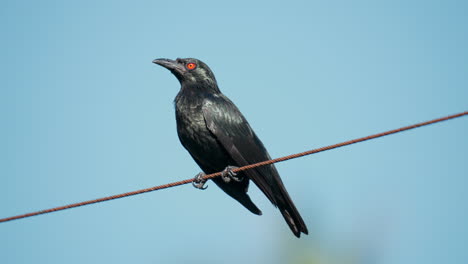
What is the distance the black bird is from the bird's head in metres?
0.33

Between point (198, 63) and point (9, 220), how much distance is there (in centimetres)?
404

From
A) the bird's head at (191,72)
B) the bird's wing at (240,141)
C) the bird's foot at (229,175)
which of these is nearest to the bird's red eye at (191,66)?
the bird's head at (191,72)

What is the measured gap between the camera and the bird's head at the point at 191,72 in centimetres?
787

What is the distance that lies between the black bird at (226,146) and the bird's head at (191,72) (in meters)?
0.33

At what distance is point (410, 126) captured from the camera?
3.79 meters

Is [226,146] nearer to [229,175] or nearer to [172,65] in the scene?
[229,175]

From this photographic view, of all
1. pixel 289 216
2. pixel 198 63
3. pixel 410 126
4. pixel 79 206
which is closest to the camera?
pixel 410 126

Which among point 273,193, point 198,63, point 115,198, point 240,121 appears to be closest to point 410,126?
point 115,198

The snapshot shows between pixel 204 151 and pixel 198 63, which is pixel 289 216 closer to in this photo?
pixel 204 151

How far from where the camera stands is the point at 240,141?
7.03 meters

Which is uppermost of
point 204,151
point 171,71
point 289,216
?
point 171,71

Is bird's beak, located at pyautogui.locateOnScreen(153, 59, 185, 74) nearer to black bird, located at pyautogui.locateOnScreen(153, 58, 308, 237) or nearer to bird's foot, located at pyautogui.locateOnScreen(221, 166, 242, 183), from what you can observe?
black bird, located at pyautogui.locateOnScreen(153, 58, 308, 237)

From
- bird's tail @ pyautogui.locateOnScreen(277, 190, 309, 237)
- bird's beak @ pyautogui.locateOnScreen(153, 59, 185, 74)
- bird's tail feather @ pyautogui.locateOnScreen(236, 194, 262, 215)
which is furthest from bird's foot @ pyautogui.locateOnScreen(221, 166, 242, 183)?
bird's beak @ pyautogui.locateOnScreen(153, 59, 185, 74)

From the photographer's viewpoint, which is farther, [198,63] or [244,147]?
[198,63]
